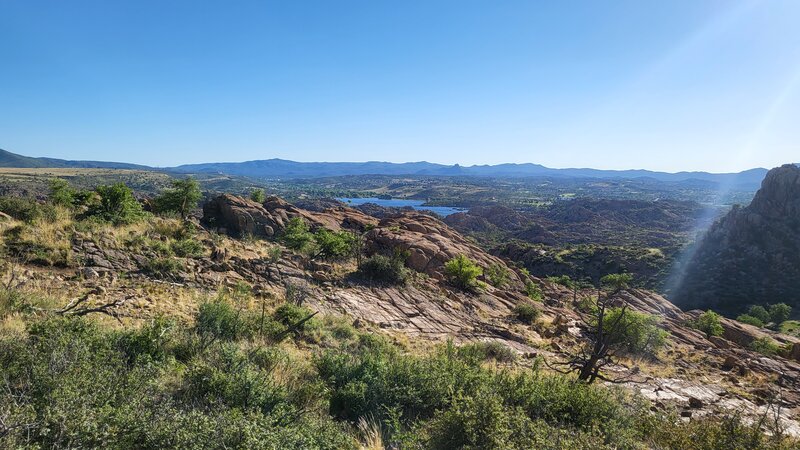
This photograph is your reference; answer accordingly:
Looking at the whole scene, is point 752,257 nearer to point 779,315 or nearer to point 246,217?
point 779,315

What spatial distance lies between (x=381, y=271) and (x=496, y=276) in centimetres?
1541

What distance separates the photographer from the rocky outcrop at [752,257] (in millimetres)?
51125

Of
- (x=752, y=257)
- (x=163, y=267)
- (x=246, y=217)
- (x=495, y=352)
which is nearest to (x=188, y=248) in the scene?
(x=163, y=267)

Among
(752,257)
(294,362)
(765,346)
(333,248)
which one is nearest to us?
(294,362)

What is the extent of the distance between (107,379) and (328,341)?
Answer: 5.98 meters

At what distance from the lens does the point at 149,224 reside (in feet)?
47.9

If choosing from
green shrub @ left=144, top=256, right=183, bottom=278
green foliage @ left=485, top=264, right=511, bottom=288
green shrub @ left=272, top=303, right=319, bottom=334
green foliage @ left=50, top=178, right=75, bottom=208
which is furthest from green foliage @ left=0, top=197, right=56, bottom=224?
green foliage @ left=485, top=264, right=511, bottom=288

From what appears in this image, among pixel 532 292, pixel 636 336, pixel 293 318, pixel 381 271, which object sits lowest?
pixel 532 292

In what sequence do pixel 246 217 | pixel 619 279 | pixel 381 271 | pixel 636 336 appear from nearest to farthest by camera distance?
pixel 619 279
pixel 636 336
pixel 381 271
pixel 246 217

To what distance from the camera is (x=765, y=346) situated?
78.6 feet

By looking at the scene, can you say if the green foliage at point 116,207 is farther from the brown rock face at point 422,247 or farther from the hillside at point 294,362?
the brown rock face at point 422,247

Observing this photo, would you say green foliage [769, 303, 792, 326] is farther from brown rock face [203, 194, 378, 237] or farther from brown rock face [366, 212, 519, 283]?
brown rock face [203, 194, 378, 237]

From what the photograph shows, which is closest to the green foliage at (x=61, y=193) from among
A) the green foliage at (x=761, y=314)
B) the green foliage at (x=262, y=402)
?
the green foliage at (x=262, y=402)

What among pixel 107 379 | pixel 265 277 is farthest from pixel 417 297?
pixel 107 379
